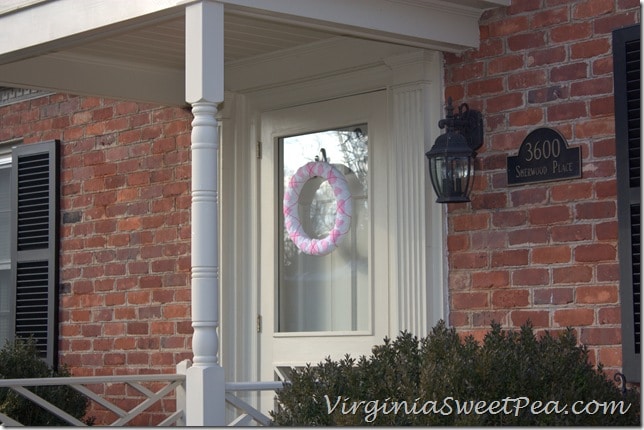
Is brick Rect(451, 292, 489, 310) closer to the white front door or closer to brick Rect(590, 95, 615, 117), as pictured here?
the white front door

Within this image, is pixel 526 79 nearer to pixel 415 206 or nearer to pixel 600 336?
pixel 415 206

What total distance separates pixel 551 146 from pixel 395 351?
1.47 m

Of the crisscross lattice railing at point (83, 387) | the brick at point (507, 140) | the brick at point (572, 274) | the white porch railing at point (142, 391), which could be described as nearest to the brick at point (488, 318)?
the brick at point (572, 274)

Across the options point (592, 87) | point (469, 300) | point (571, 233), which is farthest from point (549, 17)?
point (469, 300)

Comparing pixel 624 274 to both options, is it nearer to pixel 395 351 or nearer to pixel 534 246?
pixel 534 246

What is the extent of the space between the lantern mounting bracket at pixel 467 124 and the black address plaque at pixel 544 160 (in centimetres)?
22

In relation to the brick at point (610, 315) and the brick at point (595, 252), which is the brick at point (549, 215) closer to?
the brick at point (595, 252)

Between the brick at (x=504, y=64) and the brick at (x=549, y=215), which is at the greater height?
the brick at (x=504, y=64)

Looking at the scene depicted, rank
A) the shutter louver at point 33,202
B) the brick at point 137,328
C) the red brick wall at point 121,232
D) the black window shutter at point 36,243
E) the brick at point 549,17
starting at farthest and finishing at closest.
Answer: the shutter louver at point 33,202 < the black window shutter at point 36,243 < the brick at point 137,328 < the red brick wall at point 121,232 < the brick at point 549,17

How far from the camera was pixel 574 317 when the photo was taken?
18.1 ft

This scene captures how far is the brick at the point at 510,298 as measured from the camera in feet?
18.8

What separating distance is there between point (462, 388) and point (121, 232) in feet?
13.1

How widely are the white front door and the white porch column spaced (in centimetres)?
143

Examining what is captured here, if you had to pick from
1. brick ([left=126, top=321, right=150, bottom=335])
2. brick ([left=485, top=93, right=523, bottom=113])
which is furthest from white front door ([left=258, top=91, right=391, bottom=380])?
brick ([left=126, top=321, right=150, bottom=335])
